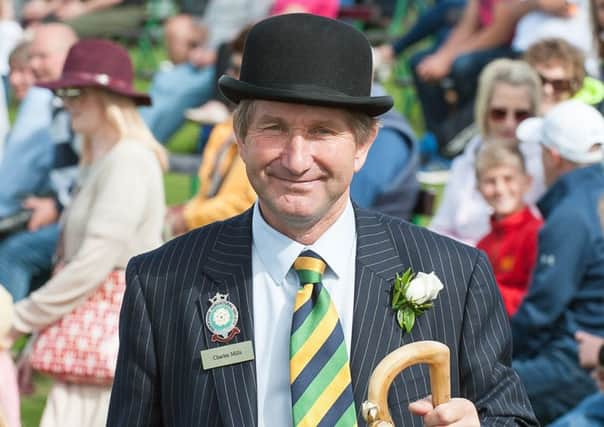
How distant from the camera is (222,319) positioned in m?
2.95

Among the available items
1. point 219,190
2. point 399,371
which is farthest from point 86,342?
point 399,371

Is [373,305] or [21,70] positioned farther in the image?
[21,70]

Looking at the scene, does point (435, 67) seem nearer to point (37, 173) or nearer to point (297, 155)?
point (37, 173)

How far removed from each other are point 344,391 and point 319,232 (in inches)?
14.6

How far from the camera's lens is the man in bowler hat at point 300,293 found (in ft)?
9.41

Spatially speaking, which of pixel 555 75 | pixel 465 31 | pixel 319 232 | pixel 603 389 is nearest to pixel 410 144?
pixel 555 75

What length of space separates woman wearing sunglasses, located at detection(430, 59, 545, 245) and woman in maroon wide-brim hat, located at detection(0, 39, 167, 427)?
1.96 meters

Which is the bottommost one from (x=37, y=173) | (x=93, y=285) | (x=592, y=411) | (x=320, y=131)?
(x=592, y=411)

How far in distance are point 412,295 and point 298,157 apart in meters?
0.40

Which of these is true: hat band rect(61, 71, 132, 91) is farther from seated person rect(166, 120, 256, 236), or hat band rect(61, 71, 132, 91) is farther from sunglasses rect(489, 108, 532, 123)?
sunglasses rect(489, 108, 532, 123)

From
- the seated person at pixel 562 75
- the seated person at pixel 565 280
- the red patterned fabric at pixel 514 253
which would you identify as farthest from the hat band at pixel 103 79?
the seated person at pixel 562 75

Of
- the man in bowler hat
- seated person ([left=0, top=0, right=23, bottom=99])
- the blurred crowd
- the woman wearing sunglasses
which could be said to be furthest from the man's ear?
seated person ([left=0, top=0, right=23, bottom=99])

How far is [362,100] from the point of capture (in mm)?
2857

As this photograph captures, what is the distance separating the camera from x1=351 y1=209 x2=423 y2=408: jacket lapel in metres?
2.91
